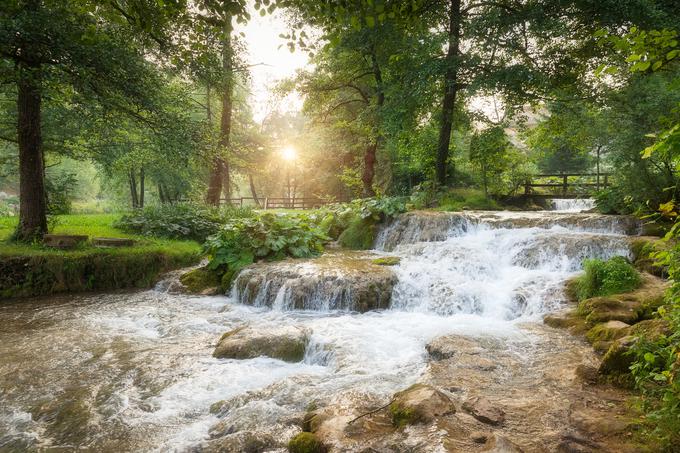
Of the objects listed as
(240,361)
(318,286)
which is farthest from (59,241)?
(240,361)

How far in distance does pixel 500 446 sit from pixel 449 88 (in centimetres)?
1409

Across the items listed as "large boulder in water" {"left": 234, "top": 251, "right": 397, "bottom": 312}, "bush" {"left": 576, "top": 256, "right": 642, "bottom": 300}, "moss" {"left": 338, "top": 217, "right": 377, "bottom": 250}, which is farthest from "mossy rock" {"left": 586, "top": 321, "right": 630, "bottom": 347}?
"moss" {"left": 338, "top": 217, "right": 377, "bottom": 250}

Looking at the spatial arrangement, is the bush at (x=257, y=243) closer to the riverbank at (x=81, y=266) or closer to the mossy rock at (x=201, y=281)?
the mossy rock at (x=201, y=281)

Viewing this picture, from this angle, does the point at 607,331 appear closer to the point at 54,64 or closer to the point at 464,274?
the point at 464,274

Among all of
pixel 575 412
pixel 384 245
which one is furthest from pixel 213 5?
pixel 384 245

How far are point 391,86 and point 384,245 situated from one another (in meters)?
6.36

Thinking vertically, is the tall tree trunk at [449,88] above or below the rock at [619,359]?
above

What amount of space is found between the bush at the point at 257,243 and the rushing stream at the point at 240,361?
130cm

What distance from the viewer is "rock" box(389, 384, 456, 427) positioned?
327cm

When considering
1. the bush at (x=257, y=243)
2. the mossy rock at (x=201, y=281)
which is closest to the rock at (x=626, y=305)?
the bush at (x=257, y=243)

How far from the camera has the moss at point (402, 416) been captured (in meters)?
3.26

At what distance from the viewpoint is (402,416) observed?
11.0 feet

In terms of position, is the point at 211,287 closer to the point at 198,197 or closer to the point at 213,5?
the point at 213,5

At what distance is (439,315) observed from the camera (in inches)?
297
